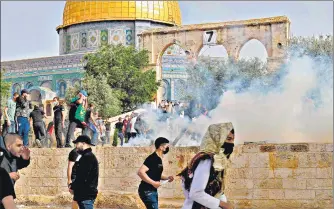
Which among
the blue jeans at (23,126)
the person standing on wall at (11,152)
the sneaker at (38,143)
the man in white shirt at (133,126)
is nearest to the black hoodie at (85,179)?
the person standing on wall at (11,152)

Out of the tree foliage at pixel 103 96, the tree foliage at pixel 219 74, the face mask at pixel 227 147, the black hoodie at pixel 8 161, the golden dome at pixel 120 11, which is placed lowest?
the black hoodie at pixel 8 161

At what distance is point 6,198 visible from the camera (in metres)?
5.13

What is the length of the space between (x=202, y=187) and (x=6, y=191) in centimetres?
132

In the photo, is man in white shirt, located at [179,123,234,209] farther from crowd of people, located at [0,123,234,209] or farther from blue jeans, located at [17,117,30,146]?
blue jeans, located at [17,117,30,146]

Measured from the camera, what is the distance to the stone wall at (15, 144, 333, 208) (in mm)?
11195

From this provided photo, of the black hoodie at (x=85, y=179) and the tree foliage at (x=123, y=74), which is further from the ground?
the tree foliage at (x=123, y=74)

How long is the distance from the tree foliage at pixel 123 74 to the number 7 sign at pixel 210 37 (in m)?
4.29

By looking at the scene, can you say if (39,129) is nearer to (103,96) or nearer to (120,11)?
(103,96)

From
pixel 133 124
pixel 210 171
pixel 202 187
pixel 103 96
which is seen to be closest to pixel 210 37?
pixel 103 96

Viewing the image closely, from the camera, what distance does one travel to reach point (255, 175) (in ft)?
38.0

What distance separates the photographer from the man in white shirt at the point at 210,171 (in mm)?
5297

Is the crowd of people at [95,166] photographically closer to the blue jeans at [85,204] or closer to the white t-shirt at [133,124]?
the blue jeans at [85,204]

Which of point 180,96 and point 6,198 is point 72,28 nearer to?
point 180,96

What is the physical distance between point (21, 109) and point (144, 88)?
24730mm
